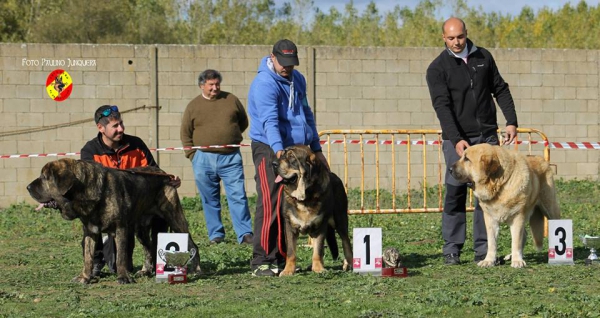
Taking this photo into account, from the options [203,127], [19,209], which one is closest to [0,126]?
[19,209]

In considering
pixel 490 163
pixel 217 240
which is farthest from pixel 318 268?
pixel 217 240

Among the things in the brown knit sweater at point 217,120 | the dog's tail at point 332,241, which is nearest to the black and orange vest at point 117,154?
the dog's tail at point 332,241

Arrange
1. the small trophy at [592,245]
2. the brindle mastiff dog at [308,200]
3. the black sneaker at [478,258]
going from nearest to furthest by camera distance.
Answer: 1. the brindle mastiff dog at [308,200]
2. the small trophy at [592,245]
3. the black sneaker at [478,258]

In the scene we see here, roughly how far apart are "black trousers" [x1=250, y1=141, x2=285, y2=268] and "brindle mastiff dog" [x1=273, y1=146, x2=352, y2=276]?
20 centimetres

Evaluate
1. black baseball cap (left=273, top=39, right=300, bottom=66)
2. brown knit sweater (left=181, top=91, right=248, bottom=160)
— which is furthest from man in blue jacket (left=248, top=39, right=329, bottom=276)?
brown knit sweater (left=181, top=91, right=248, bottom=160)

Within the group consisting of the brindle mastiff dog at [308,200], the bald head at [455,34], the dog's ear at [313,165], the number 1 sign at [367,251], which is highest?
the bald head at [455,34]

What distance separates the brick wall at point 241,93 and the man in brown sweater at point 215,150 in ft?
16.3

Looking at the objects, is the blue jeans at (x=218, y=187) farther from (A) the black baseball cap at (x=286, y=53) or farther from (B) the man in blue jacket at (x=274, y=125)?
(A) the black baseball cap at (x=286, y=53)

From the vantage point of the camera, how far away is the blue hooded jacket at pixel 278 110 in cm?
808

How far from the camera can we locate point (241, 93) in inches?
669

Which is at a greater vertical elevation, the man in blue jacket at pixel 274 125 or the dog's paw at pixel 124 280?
the man in blue jacket at pixel 274 125

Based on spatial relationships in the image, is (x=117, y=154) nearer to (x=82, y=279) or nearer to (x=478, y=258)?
(x=82, y=279)

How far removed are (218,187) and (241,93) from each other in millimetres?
5282

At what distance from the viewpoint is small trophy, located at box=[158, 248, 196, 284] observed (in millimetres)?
7828
